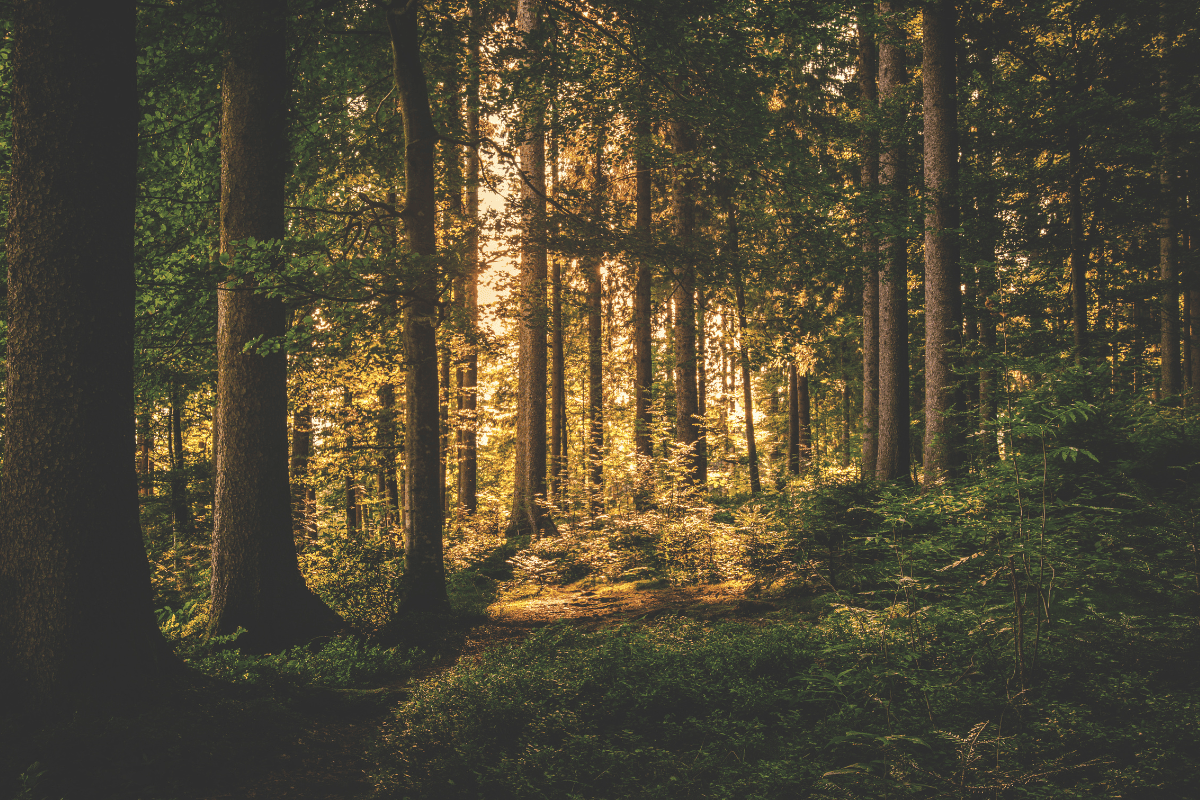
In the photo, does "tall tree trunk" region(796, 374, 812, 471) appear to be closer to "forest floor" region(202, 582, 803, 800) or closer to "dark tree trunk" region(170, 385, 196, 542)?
"forest floor" region(202, 582, 803, 800)

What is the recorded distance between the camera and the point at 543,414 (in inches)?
590

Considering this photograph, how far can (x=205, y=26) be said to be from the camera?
8352 mm

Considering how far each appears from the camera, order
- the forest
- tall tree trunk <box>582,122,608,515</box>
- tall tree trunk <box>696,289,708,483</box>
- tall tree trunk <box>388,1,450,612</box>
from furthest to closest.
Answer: tall tree trunk <box>582,122,608,515</box>
tall tree trunk <box>696,289,708,483</box>
tall tree trunk <box>388,1,450,612</box>
the forest

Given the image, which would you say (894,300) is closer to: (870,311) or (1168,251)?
(870,311)

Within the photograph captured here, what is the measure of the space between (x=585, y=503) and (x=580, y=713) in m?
10.8

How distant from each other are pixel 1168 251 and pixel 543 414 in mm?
16781

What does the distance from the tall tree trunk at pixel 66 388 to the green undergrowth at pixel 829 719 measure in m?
2.42

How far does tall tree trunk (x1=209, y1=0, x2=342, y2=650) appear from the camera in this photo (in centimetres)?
712

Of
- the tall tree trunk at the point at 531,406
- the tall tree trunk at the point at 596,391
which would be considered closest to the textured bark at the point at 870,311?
the tall tree trunk at the point at 596,391

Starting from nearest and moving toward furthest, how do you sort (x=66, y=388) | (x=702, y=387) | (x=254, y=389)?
(x=66, y=388) < (x=254, y=389) < (x=702, y=387)

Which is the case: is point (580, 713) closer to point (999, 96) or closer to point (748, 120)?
point (748, 120)

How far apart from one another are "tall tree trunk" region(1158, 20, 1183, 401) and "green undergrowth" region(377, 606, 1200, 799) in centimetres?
1361

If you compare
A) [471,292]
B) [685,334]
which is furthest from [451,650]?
[471,292]

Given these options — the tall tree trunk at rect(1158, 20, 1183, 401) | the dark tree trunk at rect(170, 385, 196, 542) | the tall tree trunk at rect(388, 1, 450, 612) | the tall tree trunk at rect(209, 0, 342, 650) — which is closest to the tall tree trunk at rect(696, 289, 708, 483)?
the tall tree trunk at rect(388, 1, 450, 612)
